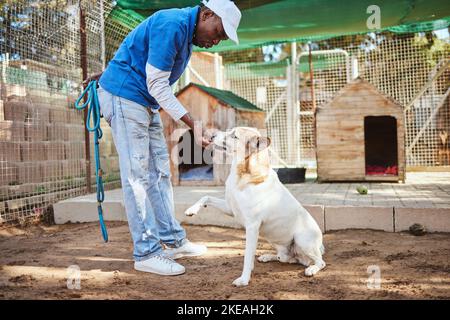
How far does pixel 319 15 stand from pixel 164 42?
3.74 m

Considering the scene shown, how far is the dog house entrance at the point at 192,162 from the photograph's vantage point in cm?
645

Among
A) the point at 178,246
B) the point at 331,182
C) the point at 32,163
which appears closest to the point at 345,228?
the point at 178,246

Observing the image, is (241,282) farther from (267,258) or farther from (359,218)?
(359,218)

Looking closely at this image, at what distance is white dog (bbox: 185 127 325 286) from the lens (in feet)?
9.02

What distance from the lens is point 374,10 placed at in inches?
217

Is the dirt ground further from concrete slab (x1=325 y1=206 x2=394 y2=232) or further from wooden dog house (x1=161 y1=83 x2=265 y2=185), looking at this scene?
wooden dog house (x1=161 y1=83 x2=265 y2=185)

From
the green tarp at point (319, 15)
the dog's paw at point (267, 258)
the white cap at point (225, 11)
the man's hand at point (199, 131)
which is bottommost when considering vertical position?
the dog's paw at point (267, 258)

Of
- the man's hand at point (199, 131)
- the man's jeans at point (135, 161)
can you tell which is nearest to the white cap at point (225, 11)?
the man's hand at point (199, 131)

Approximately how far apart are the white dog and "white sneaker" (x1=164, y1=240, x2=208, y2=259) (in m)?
0.54

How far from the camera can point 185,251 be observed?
11.0ft

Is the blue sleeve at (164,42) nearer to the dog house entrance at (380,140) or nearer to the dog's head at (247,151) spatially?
the dog's head at (247,151)

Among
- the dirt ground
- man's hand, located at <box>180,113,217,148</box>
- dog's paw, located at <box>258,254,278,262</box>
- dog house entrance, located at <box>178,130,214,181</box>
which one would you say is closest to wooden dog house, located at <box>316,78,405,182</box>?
dog house entrance, located at <box>178,130,214,181</box>

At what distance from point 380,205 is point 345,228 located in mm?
414

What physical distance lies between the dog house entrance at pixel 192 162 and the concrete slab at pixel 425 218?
3097mm
